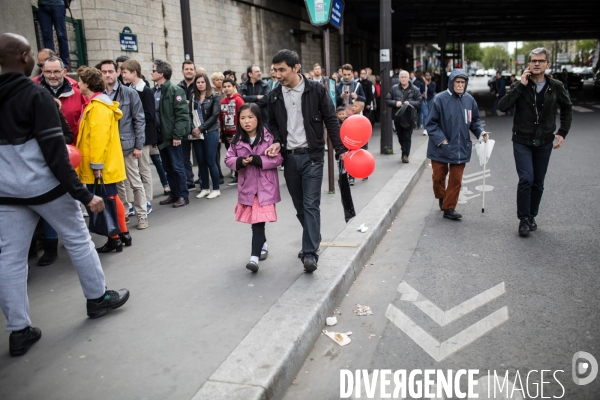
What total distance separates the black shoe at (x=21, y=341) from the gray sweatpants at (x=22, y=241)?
0.13 ft

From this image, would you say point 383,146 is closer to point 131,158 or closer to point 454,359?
point 131,158

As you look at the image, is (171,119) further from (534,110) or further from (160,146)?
(534,110)

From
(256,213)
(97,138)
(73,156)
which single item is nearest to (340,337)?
(256,213)

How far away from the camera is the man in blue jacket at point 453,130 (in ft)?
22.3

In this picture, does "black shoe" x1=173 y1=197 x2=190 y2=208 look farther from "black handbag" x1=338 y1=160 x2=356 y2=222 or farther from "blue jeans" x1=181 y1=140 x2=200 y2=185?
"black handbag" x1=338 y1=160 x2=356 y2=222

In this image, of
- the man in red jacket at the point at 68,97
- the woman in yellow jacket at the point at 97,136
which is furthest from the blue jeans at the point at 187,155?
the woman in yellow jacket at the point at 97,136

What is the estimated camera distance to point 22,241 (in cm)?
351

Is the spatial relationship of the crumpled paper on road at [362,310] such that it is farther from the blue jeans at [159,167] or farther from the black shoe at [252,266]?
the blue jeans at [159,167]

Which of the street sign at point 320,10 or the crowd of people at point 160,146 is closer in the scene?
the crowd of people at point 160,146

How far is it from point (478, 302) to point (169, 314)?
2443 mm

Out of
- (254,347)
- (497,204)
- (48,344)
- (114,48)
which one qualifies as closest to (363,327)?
(254,347)

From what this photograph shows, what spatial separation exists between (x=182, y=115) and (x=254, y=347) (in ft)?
16.7

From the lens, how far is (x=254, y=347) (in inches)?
131

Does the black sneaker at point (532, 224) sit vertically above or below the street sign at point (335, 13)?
below
